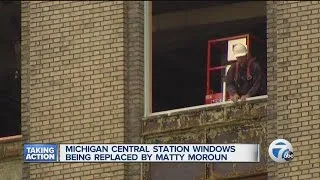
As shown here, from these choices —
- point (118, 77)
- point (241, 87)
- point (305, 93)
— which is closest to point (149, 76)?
point (118, 77)

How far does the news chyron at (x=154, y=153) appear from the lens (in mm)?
Answer: 10008

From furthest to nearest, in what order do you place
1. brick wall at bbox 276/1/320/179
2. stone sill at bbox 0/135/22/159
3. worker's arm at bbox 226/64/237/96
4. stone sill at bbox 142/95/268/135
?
stone sill at bbox 0/135/22/159
worker's arm at bbox 226/64/237/96
stone sill at bbox 142/95/268/135
brick wall at bbox 276/1/320/179

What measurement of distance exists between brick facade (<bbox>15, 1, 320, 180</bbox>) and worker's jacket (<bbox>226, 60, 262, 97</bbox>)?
11.3 inches

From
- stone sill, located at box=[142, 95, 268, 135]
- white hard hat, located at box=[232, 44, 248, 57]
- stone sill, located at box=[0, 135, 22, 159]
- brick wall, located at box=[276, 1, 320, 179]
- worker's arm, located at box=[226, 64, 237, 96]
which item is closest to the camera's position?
brick wall, located at box=[276, 1, 320, 179]

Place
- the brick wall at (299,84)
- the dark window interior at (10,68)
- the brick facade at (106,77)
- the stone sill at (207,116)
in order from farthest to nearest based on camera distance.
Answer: the dark window interior at (10,68), the stone sill at (207,116), the brick facade at (106,77), the brick wall at (299,84)

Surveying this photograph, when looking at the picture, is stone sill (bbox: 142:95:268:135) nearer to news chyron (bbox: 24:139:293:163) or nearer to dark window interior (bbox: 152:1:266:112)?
dark window interior (bbox: 152:1:266:112)

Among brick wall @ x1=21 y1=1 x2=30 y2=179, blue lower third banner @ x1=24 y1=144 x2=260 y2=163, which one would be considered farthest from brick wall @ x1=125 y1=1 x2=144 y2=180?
blue lower third banner @ x1=24 y1=144 x2=260 y2=163

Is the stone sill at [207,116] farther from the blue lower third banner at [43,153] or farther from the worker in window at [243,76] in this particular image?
the blue lower third banner at [43,153]

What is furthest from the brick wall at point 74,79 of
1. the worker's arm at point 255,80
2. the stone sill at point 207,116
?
the worker's arm at point 255,80

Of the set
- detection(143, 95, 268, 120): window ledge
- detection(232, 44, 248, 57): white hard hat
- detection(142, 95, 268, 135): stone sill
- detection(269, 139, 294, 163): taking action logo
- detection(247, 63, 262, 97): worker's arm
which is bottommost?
detection(269, 139, 294, 163): taking action logo

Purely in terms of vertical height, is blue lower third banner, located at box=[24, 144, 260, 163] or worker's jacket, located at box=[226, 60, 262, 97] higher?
worker's jacket, located at box=[226, 60, 262, 97]

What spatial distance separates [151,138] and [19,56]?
2548 mm

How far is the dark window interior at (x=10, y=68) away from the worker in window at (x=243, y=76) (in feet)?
10.7

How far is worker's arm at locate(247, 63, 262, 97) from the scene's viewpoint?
12.9 meters
